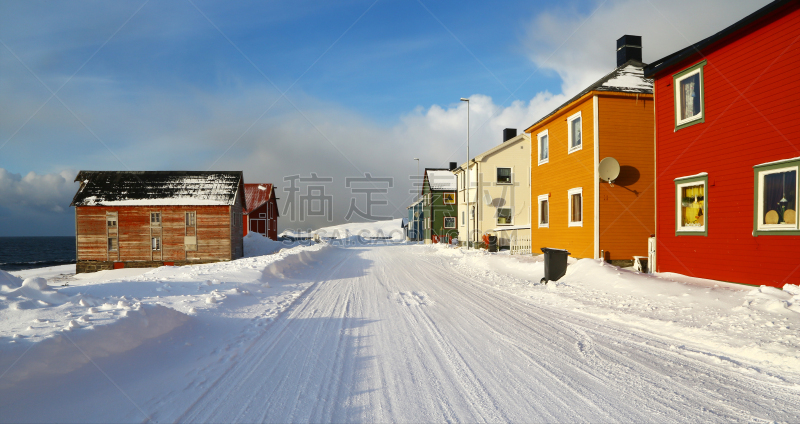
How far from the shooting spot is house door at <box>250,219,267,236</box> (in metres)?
45.5

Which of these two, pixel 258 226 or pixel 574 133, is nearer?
pixel 574 133

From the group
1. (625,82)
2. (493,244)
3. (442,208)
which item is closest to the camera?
(625,82)

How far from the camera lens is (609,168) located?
13.9 meters

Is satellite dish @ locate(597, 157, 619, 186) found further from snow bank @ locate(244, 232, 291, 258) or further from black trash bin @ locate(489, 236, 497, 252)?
snow bank @ locate(244, 232, 291, 258)

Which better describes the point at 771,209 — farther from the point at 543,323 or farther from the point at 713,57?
the point at 543,323

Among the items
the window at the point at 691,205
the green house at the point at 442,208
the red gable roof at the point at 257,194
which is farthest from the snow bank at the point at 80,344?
the red gable roof at the point at 257,194

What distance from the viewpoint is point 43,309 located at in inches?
187

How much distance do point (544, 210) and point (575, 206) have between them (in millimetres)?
3025

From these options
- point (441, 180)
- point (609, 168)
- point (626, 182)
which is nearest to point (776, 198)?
point (609, 168)

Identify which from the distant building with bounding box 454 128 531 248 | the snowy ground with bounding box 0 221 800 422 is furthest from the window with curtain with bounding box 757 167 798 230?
the distant building with bounding box 454 128 531 248

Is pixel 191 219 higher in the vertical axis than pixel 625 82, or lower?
lower

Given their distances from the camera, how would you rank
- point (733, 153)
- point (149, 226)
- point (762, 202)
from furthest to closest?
point (149, 226)
point (733, 153)
point (762, 202)

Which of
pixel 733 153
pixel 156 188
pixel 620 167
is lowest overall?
pixel 733 153

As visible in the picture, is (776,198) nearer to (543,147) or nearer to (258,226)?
(543,147)
